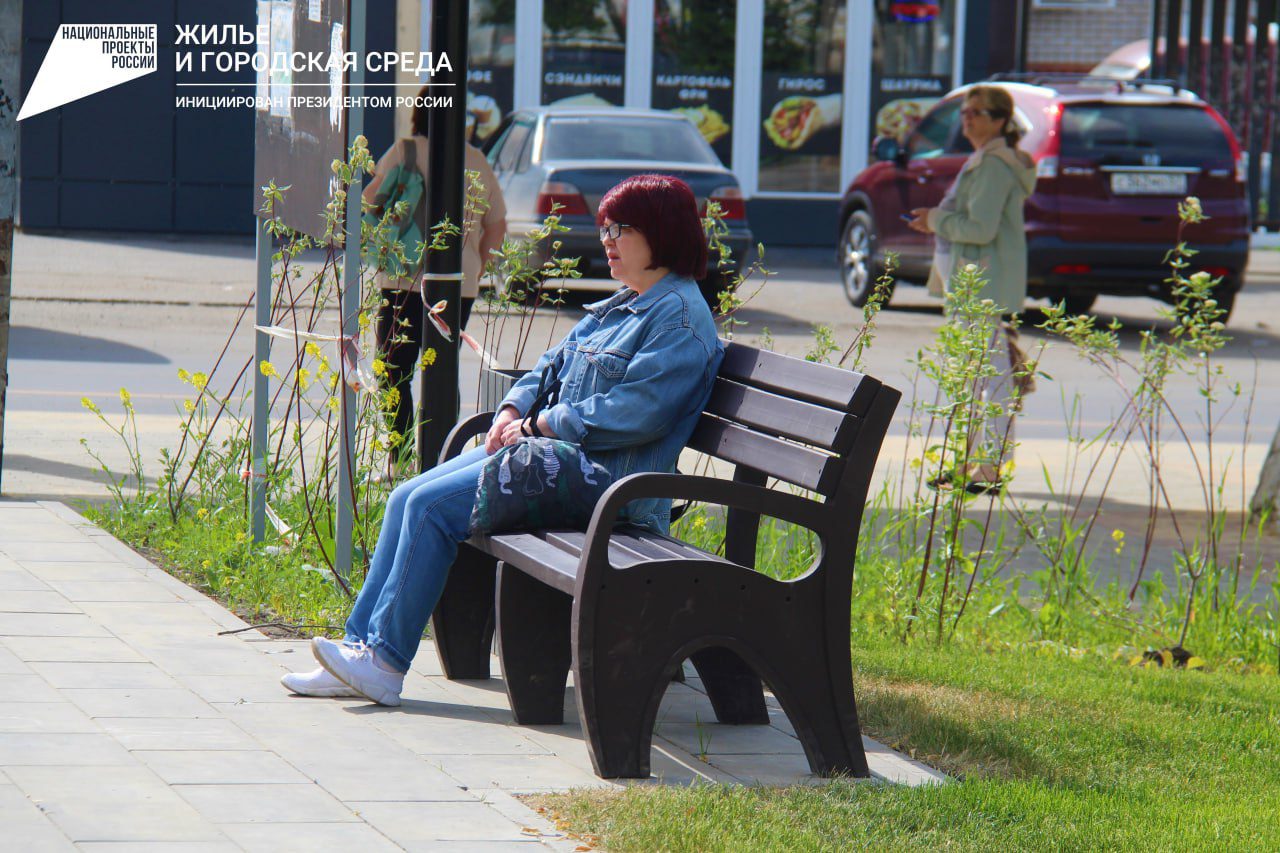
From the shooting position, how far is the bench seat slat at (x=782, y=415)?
4191 millimetres

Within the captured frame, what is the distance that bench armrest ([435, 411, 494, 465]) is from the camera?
16.9 ft

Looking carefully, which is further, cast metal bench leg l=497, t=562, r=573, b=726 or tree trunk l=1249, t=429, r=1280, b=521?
tree trunk l=1249, t=429, r=1280, b=521

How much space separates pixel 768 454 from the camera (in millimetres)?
4445

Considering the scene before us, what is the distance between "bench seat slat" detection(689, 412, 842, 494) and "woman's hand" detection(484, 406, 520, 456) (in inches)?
18.3

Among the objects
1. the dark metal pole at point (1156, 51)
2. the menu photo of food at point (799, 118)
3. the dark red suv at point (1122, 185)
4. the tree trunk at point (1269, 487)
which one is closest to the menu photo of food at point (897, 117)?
the menu photo of food at point (799, 118)

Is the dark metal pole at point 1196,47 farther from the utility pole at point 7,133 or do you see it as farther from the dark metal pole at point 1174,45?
the utility pole at point 7,133

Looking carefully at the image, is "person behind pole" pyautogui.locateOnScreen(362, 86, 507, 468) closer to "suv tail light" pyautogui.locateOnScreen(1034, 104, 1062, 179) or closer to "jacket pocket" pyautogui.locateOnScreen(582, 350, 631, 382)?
"jacket pocket" pyautogui.locateOnScreen(582, 350, 631, 382)

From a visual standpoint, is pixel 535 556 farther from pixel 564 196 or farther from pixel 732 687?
pixel 564 196

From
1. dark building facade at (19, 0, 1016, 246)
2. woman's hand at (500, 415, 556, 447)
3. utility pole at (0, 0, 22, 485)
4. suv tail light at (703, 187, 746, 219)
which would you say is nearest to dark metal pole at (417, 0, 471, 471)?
woman's hand at (500, 415, 556, 447)

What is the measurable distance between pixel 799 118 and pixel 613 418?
20.3 metres

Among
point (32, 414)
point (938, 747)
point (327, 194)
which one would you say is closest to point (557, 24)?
point (32, 414)

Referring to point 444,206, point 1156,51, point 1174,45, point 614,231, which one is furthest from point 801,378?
point 1156,51

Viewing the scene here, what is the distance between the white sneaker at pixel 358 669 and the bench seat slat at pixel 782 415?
3.39ft

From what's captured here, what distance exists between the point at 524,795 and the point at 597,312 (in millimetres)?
1382
